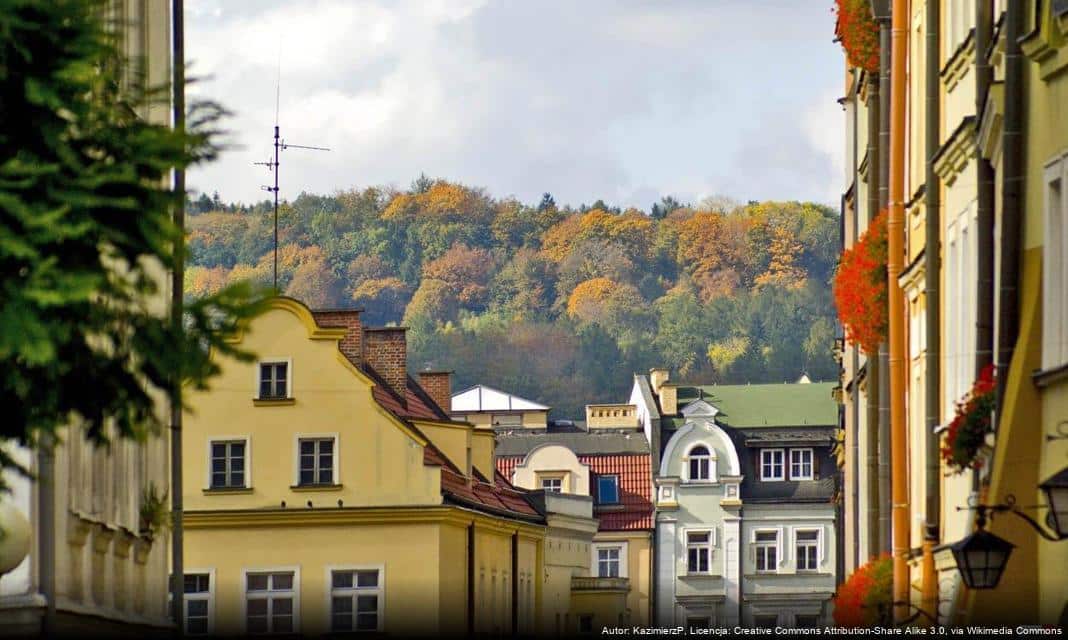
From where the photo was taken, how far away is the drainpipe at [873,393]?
3356 centimetres

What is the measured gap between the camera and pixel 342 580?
51.5m

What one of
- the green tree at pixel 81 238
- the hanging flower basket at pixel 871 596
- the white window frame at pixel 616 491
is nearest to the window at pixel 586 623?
the white window frame at pixel 616 491

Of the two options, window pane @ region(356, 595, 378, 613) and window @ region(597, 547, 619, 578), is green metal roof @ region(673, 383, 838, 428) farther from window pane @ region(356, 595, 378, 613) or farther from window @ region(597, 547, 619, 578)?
window pane @ region(356, 595, 378, 613)

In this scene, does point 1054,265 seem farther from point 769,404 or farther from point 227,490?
point 769,404

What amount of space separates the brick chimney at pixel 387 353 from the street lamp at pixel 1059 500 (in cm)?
4351

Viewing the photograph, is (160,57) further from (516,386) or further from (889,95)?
(516,386)

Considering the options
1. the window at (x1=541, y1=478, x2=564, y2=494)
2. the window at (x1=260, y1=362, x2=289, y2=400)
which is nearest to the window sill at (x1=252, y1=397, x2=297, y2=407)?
the window at (x1=260, y1=362, x2=289, y2=400)

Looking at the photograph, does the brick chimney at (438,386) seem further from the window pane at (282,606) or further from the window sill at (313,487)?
the window pane at (282,606)

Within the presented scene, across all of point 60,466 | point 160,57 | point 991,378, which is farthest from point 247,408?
point 991,378

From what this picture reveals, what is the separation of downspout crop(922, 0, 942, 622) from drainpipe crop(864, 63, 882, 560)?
6112mm

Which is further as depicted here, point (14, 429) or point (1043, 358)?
point (1043, 358)

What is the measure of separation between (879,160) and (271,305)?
20.6m

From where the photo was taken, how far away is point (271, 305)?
13.6 m

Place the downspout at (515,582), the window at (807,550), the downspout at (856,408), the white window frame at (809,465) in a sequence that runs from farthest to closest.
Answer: the white window frame at (809,465), the window at (807,550), the downspout at (515,582), the downspout at (856,408)
